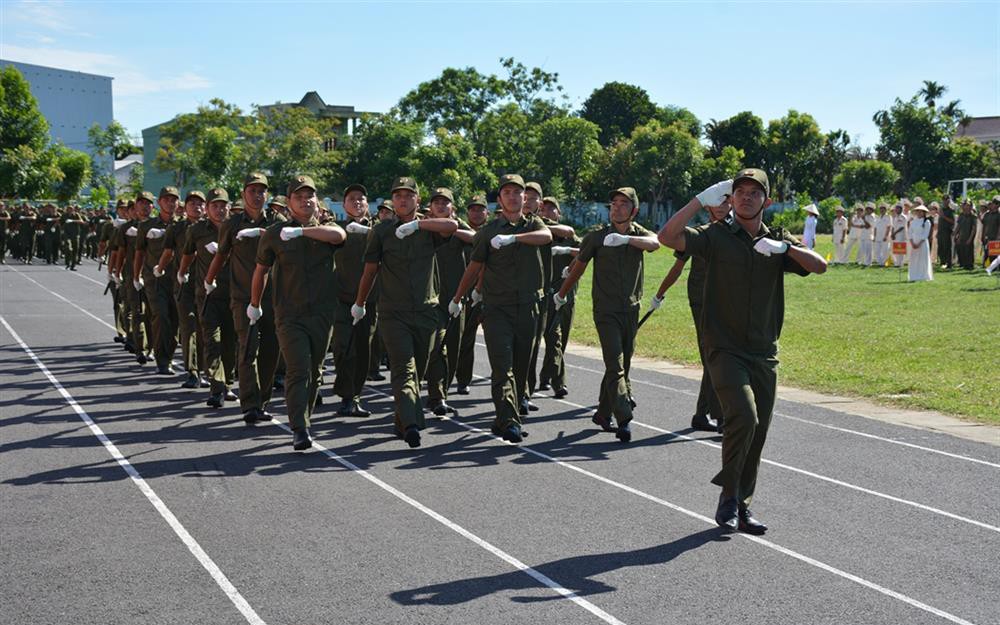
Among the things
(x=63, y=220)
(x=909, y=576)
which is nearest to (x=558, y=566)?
(x=909, y=576)

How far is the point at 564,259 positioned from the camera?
512 inches

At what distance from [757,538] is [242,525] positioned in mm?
3341

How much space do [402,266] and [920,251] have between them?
2330 centimetres

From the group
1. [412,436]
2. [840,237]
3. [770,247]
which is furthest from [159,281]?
[840,237]

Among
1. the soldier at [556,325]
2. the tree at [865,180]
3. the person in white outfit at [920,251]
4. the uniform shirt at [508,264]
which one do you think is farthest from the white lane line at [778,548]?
the tree at [865,180]

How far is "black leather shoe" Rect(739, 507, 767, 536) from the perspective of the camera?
712 cm

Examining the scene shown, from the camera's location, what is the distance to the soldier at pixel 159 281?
1402 centimetres

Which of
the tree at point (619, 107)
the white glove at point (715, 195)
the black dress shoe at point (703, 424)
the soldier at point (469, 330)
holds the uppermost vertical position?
the tree at point (619, 107)

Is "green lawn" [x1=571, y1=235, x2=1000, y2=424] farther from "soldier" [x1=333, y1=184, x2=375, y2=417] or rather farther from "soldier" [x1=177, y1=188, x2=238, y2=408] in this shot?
"soldier" [x1=177, y1=188, x2=238, y2=408]

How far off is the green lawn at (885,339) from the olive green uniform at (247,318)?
22.3 feet

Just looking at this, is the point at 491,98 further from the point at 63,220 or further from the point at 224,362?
the point at 224,362

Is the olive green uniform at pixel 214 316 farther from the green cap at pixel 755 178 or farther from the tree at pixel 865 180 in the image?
the tree at pixel 865 180

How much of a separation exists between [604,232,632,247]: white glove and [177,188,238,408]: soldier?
4.35 meters

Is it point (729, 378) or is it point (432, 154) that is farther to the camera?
point (432, 154)
